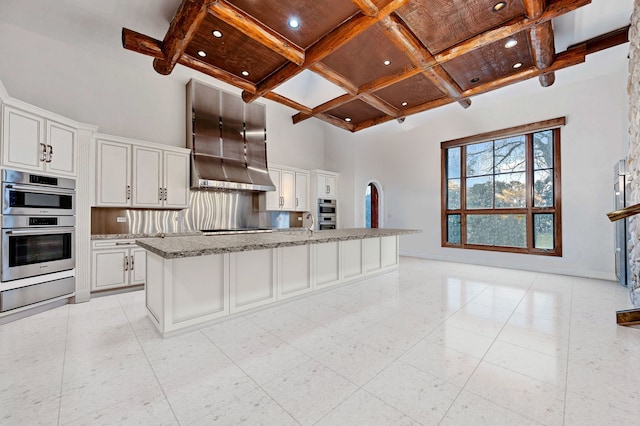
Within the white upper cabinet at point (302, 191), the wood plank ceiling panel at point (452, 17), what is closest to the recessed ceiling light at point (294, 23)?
the wood plank ceiling panel at point (452, 17)

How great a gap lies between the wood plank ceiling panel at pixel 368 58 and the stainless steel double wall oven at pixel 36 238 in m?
3.65

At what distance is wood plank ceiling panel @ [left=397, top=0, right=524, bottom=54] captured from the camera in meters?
2.68

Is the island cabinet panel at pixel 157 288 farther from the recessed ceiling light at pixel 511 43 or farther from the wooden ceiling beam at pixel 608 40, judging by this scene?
the wooden ceiling beam at pixel 608 40

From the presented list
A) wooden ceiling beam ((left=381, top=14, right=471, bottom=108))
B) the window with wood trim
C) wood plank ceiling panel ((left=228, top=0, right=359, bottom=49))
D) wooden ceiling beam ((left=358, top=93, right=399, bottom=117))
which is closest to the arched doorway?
the window with wood trim

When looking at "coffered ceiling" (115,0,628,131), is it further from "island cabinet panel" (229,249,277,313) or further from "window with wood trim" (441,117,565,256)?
"island cabinet panel" (229,249,277,313)

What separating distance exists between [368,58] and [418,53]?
0.65m

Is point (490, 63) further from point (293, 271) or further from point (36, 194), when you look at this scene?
point (36, 194)

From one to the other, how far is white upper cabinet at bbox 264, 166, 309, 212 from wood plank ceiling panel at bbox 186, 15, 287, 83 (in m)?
2.22

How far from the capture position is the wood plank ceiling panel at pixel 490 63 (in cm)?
336

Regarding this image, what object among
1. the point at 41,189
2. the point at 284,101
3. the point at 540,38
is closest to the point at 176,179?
the point at 41,189

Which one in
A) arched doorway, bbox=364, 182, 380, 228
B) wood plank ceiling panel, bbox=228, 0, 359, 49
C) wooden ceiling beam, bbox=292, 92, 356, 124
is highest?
wood plank ceiling panel, bbox=228, 0, 359, 49

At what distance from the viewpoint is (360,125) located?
243 inches

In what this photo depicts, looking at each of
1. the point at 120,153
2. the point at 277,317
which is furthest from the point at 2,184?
the point at 277,317

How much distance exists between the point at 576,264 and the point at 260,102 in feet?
21.8
